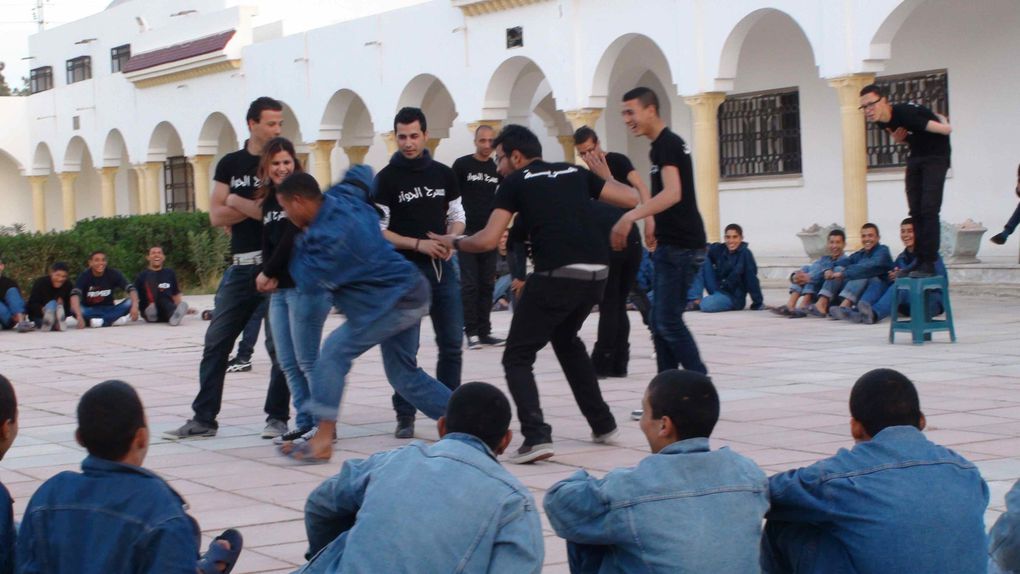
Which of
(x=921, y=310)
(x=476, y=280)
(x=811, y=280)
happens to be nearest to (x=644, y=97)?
(x=921, y=310)

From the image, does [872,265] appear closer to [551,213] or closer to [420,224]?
[420,224]

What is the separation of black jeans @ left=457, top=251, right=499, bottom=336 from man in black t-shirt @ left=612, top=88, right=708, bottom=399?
4163 mm

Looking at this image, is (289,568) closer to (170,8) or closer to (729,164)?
(729,164)

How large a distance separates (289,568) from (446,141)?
25.4m

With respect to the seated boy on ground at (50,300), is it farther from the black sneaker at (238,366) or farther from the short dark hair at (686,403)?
the short dark hair at (686,403)

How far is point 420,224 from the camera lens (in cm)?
768

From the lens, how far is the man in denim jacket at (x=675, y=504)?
345 cm

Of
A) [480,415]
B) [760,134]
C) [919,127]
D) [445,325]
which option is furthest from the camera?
[760,134]

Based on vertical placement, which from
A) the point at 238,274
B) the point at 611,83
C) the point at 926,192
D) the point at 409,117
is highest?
the point at 611,83

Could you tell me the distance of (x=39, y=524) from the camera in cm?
338

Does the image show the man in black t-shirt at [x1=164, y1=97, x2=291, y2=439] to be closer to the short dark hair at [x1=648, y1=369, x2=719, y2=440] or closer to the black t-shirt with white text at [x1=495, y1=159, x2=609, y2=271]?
the black t-shirt with white text at [x1=495, y1=159, x2=609, y2=271]

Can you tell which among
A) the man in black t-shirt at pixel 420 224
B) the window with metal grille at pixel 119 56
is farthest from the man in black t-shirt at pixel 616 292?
the window with metal grille at pixel 119 56

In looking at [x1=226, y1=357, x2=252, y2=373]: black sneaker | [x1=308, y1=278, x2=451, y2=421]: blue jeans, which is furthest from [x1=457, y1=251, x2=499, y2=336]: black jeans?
[x1=308, y1=278, x2=451, y2=421]: blue jeans

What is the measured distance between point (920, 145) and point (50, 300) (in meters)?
10.5
